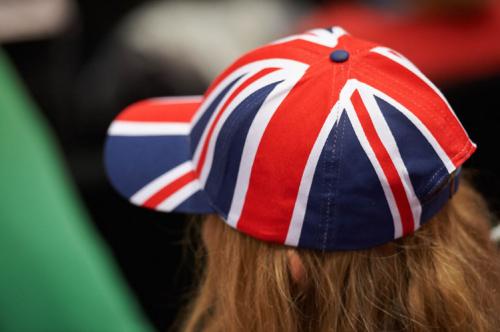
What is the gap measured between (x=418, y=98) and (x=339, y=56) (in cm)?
10

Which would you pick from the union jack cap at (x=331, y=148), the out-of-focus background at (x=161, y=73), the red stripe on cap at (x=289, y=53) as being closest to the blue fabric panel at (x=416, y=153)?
the union jack cap at (x=331, y=148)

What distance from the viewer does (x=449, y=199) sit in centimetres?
78

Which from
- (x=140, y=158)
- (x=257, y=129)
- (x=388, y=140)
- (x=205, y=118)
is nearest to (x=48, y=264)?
(x=140, y=158)

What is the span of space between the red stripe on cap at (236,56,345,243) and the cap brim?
9 centimetres

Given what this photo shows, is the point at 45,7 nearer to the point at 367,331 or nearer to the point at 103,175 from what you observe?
the point at 103,175

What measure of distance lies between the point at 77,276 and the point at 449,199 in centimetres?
68

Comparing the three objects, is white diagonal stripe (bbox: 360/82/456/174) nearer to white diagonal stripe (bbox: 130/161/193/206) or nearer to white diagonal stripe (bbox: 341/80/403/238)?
white diagonal stripe (bbox: 341/80/403/238)

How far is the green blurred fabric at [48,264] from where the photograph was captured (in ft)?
3.63

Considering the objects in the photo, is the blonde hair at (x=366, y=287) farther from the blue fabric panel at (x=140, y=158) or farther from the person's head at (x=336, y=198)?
the blue fabric panel at (x=140, y=158)

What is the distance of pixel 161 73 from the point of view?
1782 millimetres

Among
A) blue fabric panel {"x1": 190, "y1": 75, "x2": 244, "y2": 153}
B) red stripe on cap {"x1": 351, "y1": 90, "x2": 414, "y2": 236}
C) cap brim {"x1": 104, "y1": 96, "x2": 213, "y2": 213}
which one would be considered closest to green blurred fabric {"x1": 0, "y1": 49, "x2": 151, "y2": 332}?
cap brim {"x1": 104, "y1": 96, "x2": 213, "y2": 213}

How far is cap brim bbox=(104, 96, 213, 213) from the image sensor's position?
831mm

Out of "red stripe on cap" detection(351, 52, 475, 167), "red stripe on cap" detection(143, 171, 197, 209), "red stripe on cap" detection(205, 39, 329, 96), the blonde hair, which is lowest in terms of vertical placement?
the blonde hair

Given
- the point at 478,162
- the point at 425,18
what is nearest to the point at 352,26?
the point at 425,18
